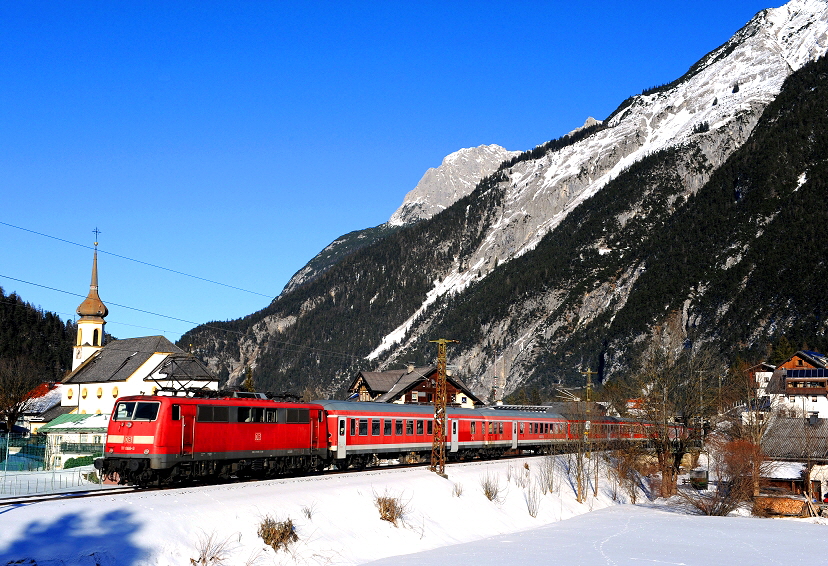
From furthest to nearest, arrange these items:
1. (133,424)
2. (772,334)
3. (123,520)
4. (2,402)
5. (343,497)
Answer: (772,334)
(2,402)
(343,497)
(133,424)
(123,520)

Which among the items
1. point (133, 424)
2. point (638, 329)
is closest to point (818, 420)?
point (133, 424)

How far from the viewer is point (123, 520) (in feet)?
88.5

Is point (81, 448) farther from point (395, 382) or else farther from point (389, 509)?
point (395, 382)

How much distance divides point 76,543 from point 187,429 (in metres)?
10.1

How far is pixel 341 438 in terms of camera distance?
46969 millimetres

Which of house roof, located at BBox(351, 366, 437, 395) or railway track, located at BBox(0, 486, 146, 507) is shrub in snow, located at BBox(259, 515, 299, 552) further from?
house roof, located at BBox(351, 366, 437, 395)

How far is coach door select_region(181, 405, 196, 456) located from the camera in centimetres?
3441

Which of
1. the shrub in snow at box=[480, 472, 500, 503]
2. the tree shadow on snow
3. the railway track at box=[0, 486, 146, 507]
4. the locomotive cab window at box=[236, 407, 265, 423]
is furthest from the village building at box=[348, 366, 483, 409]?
the tree shadow on snow

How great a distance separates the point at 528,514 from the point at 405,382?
58805 mm

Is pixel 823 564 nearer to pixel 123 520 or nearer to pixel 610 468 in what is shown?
pixel 123 520

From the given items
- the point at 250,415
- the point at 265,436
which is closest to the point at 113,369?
the point at 265,436

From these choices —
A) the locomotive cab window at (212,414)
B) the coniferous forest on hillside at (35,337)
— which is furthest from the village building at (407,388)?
the coniferous forest on hillside at (35,337)

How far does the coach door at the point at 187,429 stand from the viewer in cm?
3441

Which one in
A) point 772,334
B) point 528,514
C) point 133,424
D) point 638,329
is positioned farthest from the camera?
point 638,329
